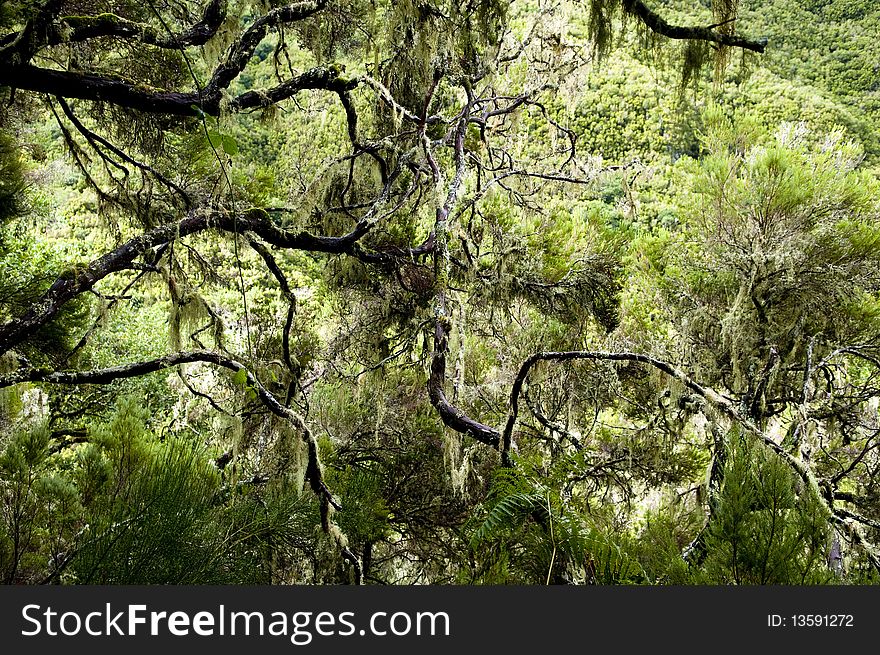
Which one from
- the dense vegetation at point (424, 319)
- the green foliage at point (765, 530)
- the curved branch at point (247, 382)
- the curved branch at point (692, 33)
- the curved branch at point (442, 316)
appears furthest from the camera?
the curved branch at point (442, 316)

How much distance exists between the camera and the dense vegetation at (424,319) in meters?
1.68

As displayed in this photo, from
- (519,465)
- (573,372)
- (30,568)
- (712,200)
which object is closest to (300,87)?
(519,465)

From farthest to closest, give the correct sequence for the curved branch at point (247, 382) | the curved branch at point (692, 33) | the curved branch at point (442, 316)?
the curved branch at point (442, 316)
the curved branch at point (247, 382)
the curved branch at point (692, 33)

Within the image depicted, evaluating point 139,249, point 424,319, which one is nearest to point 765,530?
point 139,249

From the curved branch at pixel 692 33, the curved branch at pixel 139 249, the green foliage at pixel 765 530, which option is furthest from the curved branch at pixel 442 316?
the green foliage at pixel 765 530

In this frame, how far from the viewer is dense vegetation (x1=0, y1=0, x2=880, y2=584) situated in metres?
1.68

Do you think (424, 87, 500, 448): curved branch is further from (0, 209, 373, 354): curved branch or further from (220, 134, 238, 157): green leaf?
(220, 134, 238, 157): green leaf

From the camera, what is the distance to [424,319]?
389cm

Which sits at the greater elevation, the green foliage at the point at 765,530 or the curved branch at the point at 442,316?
the curved branch at the point at 442,316

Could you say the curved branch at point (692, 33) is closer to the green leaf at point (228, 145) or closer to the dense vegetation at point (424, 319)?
the dense vegetation at point (424, 319)

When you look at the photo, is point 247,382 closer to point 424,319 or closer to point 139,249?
point 139,249

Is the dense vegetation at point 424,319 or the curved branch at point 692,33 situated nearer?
the dense vegetation at point 424,319

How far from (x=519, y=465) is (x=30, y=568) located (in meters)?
1.90

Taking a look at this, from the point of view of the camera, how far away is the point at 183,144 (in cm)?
434
